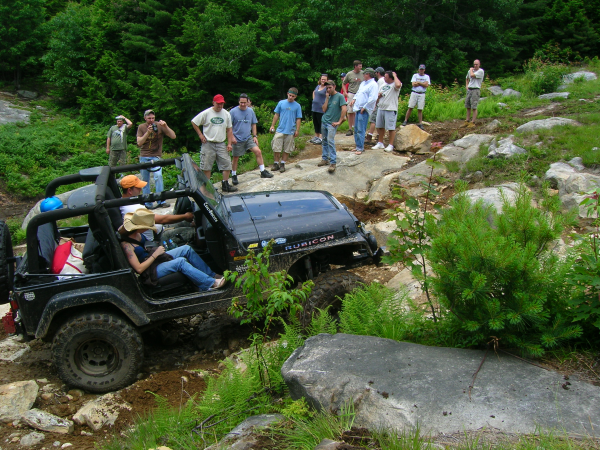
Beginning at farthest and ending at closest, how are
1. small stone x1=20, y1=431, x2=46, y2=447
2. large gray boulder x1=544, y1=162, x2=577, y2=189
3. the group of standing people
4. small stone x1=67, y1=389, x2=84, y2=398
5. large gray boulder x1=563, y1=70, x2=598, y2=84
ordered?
large gray boulder x1=563, y1=70, x2=598, y2=84
the group of standing people
large gray boulder x1=544, y1=162, x2=577, y2=189
small stone x1=67, y1=389, x2=84, y2=398
small stone x1=20, y1=431, x2=46, y2=447

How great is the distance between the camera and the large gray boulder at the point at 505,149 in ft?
28.9

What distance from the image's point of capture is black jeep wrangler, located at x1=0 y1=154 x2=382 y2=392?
427 cm

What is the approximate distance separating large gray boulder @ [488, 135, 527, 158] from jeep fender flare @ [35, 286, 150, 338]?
7070 millimetres

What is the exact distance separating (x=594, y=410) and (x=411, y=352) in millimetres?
1113

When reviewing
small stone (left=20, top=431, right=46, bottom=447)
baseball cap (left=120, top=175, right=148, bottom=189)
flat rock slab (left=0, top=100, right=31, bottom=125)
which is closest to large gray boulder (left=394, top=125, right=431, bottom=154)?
baseball cap (left=120, top=175, right=148, bottom=189)

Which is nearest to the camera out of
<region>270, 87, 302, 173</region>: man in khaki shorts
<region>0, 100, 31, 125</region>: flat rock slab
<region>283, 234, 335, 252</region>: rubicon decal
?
<region>283, 234, 335, 252</region>: rubicon decal

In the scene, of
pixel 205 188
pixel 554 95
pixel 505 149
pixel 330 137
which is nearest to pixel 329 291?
pixel 205 188

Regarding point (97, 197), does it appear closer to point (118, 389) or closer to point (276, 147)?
point (118, 389)

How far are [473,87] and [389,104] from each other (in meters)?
2.59

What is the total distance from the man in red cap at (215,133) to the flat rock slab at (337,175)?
78cm

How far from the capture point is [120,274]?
171 inches

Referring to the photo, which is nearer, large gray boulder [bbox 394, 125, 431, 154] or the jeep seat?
the jeep seat

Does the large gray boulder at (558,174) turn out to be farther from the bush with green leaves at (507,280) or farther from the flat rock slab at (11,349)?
the flat rock slab at (11,349)

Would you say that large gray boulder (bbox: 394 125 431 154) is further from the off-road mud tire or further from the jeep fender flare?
the off-road mud tire
